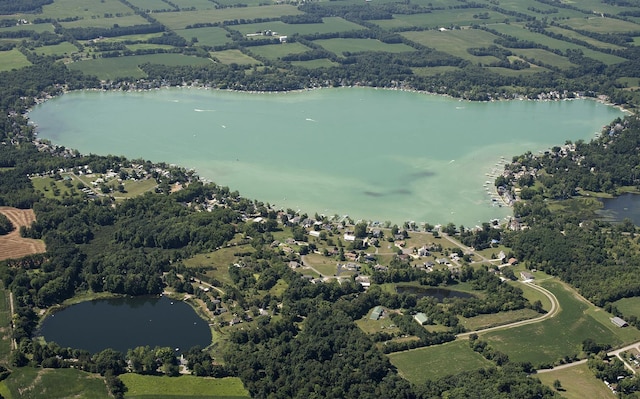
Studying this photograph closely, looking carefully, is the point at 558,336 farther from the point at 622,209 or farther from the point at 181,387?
the point at 622,209

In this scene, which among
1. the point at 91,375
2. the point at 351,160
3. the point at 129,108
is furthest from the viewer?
the point at 129,108

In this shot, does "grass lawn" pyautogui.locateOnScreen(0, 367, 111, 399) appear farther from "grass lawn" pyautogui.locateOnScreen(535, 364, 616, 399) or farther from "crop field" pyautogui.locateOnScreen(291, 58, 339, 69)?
"crop field" pyautogui.locateOnScreen(291, 58, 339, 69)

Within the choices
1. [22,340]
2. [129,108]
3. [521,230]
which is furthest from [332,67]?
[22,340]

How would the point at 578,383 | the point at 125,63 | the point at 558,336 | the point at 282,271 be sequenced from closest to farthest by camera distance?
1. the point at 578,383
2. the point at 558,336
3. the point at 282,271
4. the point at 125,63

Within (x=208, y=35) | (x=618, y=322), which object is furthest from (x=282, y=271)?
(x=208, y=35)

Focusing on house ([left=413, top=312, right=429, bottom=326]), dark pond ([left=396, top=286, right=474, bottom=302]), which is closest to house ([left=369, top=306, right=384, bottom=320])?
house ([left=413, top=312, right=429, bottom=326])

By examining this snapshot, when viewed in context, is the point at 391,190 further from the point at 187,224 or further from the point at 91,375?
the point at 91,375
